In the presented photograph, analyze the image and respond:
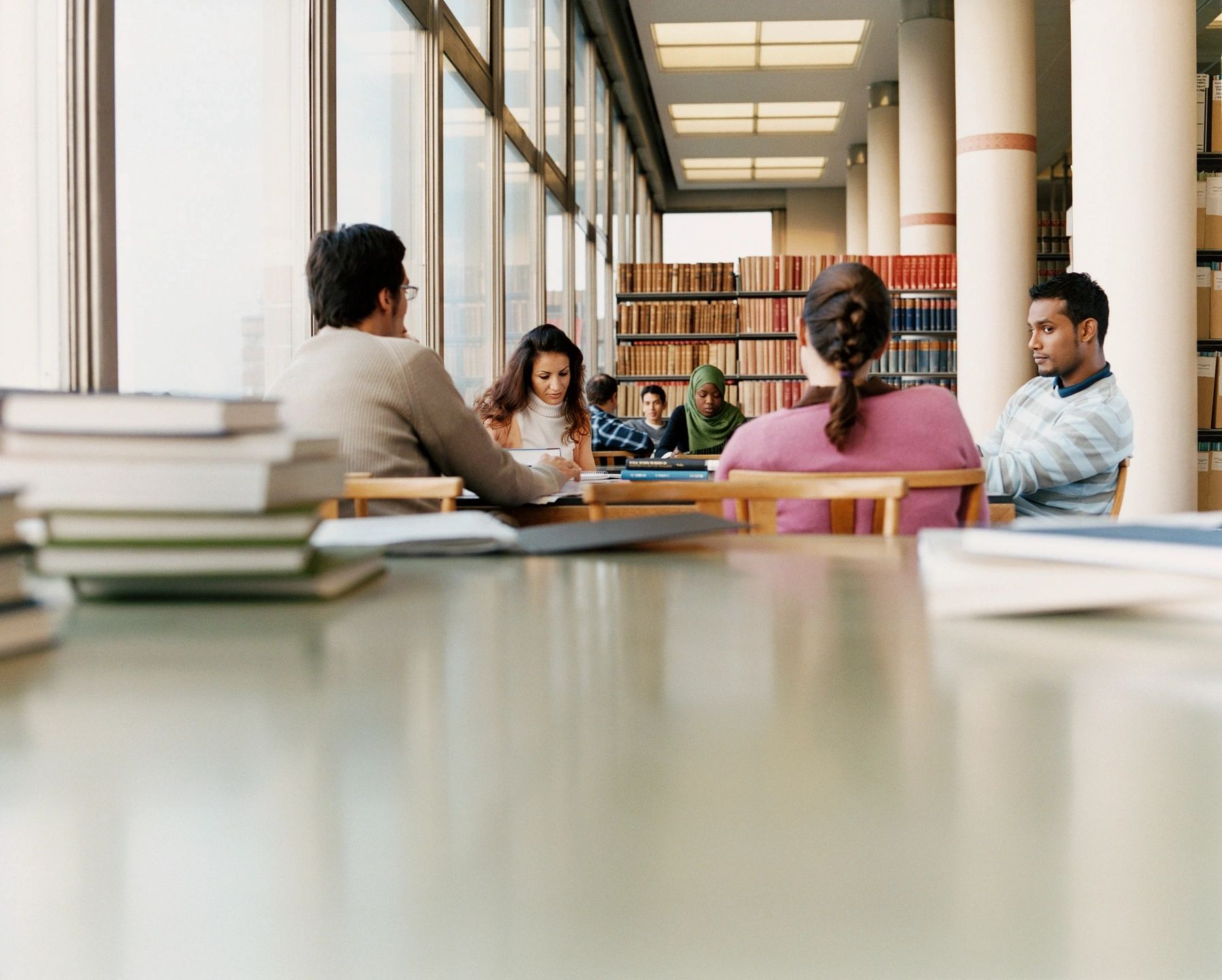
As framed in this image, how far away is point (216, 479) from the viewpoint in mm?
711

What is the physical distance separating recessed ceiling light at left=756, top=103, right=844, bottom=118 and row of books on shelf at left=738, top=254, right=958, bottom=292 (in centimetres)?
432

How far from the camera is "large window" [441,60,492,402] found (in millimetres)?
5664

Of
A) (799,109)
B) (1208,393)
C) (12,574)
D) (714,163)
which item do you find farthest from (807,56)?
(12,574)

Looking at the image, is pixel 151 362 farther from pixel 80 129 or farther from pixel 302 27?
pixel 302 27

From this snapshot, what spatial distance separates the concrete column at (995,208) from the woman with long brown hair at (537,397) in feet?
10.5

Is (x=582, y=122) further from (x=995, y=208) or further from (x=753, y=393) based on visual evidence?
(x=995, y=208)

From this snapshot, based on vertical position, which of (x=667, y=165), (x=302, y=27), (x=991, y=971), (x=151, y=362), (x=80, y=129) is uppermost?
(x=667, y=165)

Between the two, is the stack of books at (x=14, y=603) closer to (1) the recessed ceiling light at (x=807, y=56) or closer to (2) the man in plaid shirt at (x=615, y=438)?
(2) the man in plaid shirt at (x=615, y=438)

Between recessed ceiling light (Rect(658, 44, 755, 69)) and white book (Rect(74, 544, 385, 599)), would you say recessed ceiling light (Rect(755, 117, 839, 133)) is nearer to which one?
recessed ceiling light (Rect(658, 44, 755, 69))

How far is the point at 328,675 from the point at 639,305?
888 cm

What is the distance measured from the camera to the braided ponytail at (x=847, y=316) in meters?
2.20

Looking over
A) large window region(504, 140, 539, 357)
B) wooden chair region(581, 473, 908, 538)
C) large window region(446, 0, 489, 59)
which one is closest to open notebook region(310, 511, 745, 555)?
wooden chair region(581, 473, 908, 538)

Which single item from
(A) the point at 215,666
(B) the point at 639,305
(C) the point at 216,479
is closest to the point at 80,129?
(C) the point at 216,479

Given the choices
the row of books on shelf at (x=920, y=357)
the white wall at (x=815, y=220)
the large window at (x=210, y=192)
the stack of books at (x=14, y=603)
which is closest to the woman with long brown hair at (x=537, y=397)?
the large window at (x=210, y=192)
